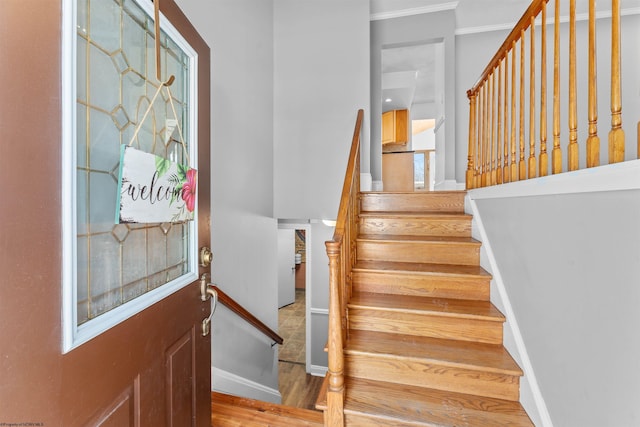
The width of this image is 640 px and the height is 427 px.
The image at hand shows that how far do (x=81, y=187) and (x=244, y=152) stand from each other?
1921 millimetres

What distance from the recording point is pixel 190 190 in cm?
104

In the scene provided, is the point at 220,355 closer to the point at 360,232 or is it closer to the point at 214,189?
the point at 214,189

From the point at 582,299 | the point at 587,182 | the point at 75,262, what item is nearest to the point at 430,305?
the point at 582,299

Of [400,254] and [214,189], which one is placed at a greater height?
[214,189]

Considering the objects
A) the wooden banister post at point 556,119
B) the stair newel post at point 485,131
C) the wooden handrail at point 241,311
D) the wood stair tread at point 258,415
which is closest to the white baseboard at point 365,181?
the stair newel post at point 485,131

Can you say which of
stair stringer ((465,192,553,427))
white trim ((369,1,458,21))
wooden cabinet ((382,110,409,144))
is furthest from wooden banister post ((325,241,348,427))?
wooden cabinet ((382,110,409,144))

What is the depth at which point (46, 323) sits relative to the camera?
54 cm

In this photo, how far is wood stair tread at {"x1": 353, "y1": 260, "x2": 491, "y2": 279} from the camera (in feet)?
6.18

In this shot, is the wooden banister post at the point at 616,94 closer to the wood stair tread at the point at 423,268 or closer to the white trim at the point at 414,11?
the wood stair tread at the point at 423,268

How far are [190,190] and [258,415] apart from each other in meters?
1.20

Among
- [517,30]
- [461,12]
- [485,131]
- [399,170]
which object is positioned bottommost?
[485,131]

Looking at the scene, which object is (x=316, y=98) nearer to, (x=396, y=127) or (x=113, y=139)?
(x=113, y=139)

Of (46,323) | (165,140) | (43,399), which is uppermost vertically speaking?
(165,140)

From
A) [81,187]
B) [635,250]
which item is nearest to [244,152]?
[81,187]
